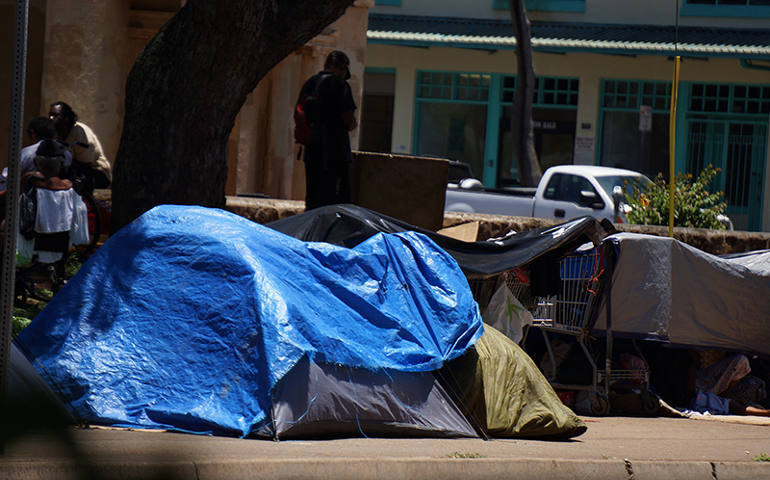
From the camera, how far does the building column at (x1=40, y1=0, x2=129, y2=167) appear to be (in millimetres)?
12766

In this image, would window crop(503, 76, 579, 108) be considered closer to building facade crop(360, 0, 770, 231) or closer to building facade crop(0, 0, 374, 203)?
building facade crop(360, 0, 770, 231)

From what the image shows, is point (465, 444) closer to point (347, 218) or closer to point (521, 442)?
point (521, 442)

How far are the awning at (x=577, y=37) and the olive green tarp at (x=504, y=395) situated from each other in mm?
18918

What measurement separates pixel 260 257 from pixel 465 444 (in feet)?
4.66

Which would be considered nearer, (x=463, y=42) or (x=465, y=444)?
(x=465, y=444)

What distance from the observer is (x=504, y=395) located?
6141 millimetres

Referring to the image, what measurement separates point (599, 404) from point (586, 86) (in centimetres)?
1948

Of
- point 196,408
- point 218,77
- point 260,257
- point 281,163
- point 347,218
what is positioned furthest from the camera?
point 281,163

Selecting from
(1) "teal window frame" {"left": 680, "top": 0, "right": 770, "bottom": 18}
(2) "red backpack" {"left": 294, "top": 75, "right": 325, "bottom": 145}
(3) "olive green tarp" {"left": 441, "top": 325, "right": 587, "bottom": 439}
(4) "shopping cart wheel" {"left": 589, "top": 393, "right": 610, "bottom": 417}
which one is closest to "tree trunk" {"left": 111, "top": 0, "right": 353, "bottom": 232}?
(2) "red backpack" {"left": 294, "top": 75, "right": 325, "bottom": 145}

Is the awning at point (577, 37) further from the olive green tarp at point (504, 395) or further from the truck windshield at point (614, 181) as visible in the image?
the olive green tarp at point (504, 395)

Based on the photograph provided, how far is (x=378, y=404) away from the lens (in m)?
5.58

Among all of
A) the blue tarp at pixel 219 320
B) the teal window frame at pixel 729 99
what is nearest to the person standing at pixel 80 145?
the blue tarp at pixel 219 320

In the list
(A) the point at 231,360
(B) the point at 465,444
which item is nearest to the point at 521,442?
(B) the point at 465,444

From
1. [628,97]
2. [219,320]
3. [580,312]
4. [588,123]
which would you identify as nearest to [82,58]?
[580,312]
